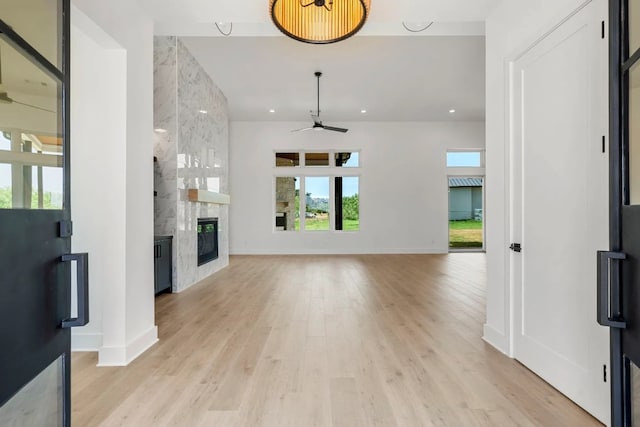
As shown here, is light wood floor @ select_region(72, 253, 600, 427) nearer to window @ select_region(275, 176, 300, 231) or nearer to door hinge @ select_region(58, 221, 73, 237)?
door hinge @ select_region(58, 221, 73, 237)

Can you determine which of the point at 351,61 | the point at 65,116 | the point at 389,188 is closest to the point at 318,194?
the point at 389,188

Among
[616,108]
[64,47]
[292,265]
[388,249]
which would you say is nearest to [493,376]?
[616,108]

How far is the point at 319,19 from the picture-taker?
210 centimetres

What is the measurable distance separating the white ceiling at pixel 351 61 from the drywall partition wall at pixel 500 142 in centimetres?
26

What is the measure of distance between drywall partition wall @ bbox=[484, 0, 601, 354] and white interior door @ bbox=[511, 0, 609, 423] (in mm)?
84

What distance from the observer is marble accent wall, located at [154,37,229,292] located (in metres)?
4.49

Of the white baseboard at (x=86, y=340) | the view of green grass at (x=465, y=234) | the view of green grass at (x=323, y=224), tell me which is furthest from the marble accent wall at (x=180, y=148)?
the view of green grass at (x=465, y=234)

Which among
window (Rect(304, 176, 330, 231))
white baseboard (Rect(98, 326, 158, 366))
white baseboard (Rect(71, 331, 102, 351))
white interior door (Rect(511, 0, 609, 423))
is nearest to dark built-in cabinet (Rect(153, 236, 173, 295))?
white baseboard (Rect(71, 331, 102, 351))

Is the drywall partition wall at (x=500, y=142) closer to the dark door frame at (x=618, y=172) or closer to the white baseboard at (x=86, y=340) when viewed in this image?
the dark door frame at (x=618, y=172)

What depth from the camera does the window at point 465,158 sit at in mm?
9062

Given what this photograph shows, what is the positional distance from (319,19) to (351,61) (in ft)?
10.9

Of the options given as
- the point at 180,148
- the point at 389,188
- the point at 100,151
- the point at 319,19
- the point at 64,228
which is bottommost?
the point at 64,228

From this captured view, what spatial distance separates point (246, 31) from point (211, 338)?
3.27 meters

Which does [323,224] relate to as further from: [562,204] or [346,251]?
[562,204]
